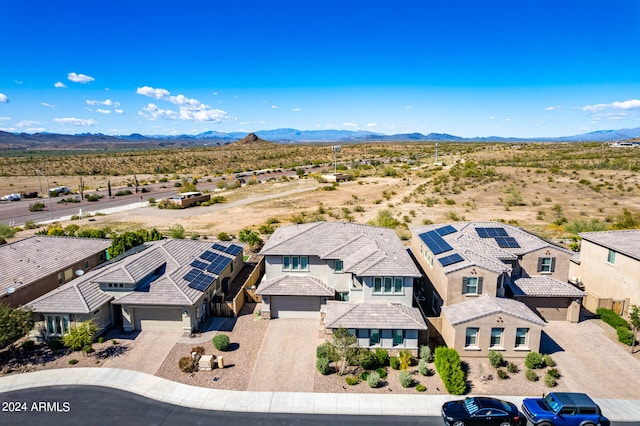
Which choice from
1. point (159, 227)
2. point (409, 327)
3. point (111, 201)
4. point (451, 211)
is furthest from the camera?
point (111, 201)

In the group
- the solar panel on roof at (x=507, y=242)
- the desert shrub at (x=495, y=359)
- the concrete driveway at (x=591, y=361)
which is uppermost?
the solar panel on roof at (x=507, y=242)

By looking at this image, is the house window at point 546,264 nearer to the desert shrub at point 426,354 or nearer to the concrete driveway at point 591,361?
the concrete driveway at point 591,361

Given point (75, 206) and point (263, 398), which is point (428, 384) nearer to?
point (263, 398)

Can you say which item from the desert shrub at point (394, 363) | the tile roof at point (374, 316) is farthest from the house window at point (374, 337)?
the desert shrub at point (394, 363)

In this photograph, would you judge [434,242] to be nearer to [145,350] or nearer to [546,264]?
[546,264]

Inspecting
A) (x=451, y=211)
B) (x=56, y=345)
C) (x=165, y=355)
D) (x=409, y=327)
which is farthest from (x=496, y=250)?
(x=451, y=211)

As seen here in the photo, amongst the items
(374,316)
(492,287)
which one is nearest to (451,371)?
(374,316)
